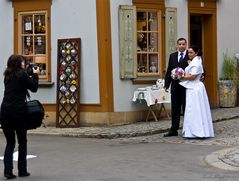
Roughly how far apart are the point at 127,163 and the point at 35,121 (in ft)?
5.91

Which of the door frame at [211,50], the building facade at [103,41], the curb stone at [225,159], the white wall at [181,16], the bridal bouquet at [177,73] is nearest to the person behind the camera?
the curb stone at [225,159]

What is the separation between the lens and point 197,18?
17062 mm

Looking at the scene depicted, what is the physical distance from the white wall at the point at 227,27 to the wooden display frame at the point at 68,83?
492cm

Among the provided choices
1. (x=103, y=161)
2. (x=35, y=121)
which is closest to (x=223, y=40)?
(x=103, y=161)

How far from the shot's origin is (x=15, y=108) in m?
8.05

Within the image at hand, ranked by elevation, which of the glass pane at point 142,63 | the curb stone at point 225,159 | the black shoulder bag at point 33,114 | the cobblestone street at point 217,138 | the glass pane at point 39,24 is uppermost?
the glass pane at point 39,24

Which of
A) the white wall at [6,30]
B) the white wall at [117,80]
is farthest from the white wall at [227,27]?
the white wall at [6,30]

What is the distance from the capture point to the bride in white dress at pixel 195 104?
11.6m

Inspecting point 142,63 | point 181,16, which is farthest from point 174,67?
point 181,16

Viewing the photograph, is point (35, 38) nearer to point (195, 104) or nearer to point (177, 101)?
point (177, 101)

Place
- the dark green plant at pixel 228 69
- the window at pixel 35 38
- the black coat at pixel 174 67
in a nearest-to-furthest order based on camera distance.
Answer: the black coat at pixel 174 67 < the window at pixel 35 38 < the dark green plant at pixel 228 69

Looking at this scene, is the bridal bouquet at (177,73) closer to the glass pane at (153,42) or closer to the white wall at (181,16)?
the glass pane at (153,42)

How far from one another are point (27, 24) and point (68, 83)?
216cm

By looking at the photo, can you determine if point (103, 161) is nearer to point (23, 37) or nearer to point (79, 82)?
point (79, 82)
